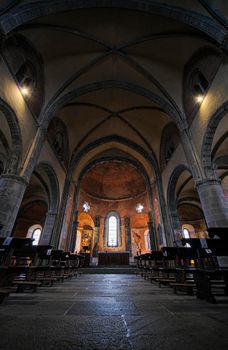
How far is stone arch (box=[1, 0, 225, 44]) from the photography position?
19.6ft

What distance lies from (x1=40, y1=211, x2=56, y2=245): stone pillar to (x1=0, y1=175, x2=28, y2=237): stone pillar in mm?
4634

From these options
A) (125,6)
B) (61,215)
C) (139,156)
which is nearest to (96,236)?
(61,215)

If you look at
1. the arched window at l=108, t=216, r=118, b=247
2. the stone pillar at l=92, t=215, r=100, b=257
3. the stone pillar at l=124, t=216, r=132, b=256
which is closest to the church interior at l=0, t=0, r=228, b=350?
the stone pillar at l=124, t=216, r=132, b=256

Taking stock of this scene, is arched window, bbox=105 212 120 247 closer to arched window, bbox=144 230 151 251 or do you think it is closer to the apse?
the apse

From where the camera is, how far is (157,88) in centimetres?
1063

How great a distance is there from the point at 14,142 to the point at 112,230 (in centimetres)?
1620

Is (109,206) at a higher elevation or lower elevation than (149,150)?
lower

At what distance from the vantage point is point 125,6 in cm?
726

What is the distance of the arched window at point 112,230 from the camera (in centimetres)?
1988

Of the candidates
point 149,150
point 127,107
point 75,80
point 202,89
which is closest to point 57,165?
point 75,80

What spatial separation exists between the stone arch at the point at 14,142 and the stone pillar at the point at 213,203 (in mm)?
8362

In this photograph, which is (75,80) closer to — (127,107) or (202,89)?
(127,107)

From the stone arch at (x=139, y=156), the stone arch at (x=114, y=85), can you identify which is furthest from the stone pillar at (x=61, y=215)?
the stone arch at (x=114, y=85)

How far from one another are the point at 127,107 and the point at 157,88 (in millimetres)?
3590
